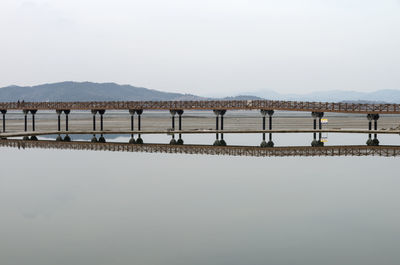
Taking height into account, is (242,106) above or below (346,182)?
above

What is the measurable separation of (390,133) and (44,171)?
5675 cm

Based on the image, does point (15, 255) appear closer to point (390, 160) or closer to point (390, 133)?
point (390, 160)

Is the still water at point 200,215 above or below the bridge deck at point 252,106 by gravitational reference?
below

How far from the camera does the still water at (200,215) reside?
15.5 m

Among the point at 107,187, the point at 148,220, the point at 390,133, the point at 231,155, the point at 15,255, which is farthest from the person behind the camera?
the point at 390,133

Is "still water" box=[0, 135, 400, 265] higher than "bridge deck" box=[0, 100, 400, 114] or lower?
lower

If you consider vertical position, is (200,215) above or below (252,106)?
below

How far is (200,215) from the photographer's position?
20141 mm

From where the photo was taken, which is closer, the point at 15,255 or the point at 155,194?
the point at 15,255

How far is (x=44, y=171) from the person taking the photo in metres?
33.8

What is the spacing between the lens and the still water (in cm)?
1555

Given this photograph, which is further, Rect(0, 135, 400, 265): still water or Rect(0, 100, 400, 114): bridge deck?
Rect(0, 100, 400, 114): bridge deck

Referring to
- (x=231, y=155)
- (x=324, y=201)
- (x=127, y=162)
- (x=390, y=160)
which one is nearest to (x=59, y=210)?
(x=324, y=201)

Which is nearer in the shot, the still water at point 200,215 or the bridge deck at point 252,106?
the still water at point 200,215
